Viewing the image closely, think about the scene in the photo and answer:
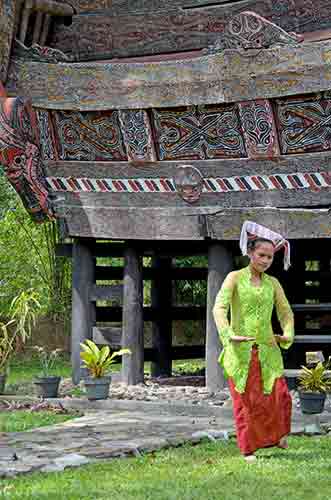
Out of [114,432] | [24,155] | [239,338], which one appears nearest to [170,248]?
[24,155]

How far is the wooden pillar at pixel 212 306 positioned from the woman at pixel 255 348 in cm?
370

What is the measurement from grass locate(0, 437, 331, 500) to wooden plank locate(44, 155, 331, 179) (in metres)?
3.65

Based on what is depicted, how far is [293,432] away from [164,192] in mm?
3594

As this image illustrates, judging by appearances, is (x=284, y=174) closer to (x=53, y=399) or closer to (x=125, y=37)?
(x=125, y=37)

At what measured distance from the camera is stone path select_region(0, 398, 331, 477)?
7.46 m

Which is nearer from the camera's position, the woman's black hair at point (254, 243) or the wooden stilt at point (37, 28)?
the woman's black hair at point (254, 243)

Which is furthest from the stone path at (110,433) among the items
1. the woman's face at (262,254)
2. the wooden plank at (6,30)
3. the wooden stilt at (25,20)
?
the wooden stilt at (25,20)

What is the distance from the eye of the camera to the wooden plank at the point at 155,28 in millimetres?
11367

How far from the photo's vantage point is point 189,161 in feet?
37.3

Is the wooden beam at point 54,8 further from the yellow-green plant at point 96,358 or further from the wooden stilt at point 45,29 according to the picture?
the yellow-green plant at point 96,358

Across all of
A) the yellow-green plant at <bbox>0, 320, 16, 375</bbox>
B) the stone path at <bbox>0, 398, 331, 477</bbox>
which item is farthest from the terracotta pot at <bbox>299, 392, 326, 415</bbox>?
the yellow-green plant at <bbox>0, 320, 16, 375</bbox>

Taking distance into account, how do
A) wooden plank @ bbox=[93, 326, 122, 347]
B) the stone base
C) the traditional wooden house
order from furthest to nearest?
Answer: wooden plank @ bbox=[93, 326, 122, 347], the traditional wooden house, the stone base

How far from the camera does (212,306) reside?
1148 centimetres

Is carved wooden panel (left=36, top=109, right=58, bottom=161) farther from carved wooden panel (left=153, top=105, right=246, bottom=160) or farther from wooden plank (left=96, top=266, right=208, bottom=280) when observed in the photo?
wooden plank (left=96, top=266, right=208, bottom=280)
